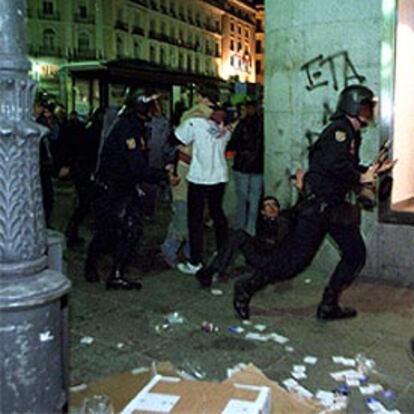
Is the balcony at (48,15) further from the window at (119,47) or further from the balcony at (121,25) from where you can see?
the window at (119,47)

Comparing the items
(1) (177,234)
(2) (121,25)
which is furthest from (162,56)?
(1) (177,234)

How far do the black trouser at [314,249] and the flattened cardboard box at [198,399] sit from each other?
2.27 metres

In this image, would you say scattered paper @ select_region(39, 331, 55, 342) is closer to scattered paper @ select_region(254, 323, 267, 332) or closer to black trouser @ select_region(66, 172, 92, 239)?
scattered paper @ select_region(254, 323, 267, 332)

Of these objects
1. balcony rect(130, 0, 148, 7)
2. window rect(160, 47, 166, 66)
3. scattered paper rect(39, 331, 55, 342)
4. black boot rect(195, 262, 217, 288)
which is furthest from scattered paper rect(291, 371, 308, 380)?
window rect(160, 47, 166, 66)

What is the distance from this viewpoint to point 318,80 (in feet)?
22.4

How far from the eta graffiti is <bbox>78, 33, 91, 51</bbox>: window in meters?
65.1

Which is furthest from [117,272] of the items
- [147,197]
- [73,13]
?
[73,13]

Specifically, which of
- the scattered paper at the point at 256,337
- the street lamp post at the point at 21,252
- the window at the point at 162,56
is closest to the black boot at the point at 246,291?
the scattered paper at the point at 256,337

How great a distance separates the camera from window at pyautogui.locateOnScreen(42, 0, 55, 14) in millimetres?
67750

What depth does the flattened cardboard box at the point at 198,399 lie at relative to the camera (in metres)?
2.81

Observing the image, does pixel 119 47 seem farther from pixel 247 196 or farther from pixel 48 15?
pixel 247 196

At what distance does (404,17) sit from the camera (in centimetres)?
686

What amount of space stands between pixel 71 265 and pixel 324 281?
8.98 ft

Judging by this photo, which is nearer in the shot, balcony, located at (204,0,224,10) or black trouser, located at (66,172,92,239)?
black trouser, located at (66,172,92,239)
